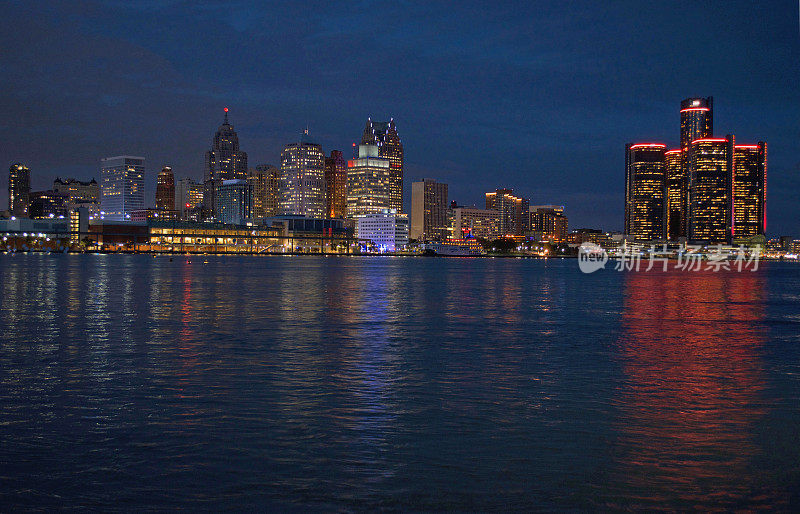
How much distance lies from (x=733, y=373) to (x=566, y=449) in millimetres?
12642

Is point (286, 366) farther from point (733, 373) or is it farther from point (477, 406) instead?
point (733, 373)

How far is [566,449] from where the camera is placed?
14.2 metres

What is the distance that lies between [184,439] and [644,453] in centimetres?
973

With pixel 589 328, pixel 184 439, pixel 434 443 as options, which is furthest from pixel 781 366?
pixel 184 439

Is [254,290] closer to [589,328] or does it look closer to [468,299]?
[468,299]

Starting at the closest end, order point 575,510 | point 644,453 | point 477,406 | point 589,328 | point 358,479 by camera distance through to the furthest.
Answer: point 575,510, point 358,479, point 644,453, point 477,406, point 589,328

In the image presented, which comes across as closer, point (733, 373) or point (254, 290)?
point (733, 373)

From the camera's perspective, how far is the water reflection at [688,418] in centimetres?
1188

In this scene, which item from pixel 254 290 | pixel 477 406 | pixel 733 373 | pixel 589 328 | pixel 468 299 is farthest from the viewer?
pixel 254 290

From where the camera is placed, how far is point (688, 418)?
17109 mm

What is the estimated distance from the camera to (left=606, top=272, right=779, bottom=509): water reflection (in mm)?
11883

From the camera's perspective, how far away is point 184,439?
48.0ft

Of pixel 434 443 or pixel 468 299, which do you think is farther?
pixel 468 299

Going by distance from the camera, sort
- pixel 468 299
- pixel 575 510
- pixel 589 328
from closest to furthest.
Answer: pixel 575 510
pixel 589 328
pixel 468 299
